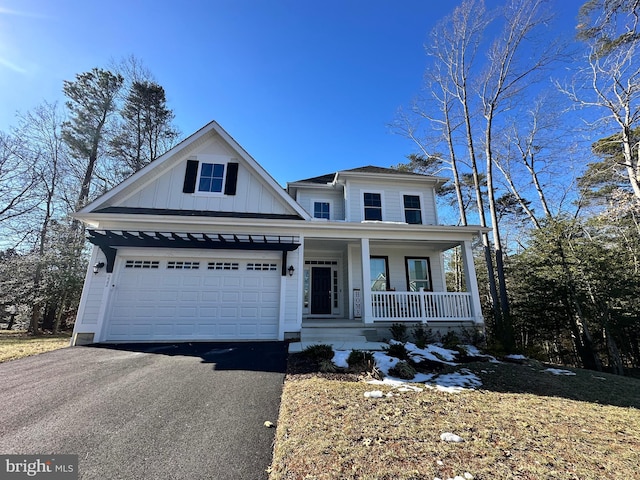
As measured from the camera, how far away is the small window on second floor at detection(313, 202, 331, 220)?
11.4m

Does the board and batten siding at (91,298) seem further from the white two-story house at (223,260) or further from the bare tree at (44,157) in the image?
the bare tree at (44,157)

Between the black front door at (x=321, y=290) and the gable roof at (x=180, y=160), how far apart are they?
2853 mm

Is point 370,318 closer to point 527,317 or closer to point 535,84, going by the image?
point 527,317

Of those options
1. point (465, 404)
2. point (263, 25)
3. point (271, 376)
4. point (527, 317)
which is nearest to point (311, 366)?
point (271, 376)

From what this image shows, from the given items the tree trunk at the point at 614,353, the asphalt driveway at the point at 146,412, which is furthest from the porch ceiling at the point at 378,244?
the tree trunk at the point at 614,353

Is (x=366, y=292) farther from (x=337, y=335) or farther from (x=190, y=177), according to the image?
(x=190, y=177)

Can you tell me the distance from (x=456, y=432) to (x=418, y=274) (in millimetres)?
7951

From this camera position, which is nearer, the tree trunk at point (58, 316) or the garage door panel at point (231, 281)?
the garage door panel at point (231, 281)

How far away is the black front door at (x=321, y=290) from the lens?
10.0 meters

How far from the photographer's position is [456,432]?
283cm

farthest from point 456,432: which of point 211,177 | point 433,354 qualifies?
point 211,177

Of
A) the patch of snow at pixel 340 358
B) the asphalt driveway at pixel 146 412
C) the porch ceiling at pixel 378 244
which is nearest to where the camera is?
the asphalt driveway at pixel 146 412

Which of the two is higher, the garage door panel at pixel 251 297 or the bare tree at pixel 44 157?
the bare tree at pixel 44 157

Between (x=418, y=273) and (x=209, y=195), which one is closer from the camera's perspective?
(x=209, y=195)
